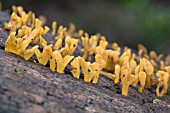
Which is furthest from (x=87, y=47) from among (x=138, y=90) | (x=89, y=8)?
(x=89, y=8)

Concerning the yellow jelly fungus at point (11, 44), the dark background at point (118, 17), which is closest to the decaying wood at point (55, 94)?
the yellow jelly fungus at point (11, 44)

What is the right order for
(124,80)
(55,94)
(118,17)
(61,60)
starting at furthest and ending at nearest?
(118,17), (124,80), (61,60), (55,94)

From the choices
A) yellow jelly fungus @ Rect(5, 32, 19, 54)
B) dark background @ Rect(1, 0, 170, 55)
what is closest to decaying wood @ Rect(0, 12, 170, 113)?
yellow jelly fungus @ Rect(5, 32, 19, 54)

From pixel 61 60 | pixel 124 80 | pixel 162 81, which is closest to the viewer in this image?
pixel 61 60

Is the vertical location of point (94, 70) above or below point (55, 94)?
above

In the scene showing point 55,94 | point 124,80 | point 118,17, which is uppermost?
point 118,17

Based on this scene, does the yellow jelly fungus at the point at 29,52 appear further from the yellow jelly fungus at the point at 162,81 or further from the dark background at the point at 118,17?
the dark background at the point at 118,17

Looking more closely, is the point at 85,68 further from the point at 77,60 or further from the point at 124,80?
the point at 124,80

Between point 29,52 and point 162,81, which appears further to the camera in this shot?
point 162,81

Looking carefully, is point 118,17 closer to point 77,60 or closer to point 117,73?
point 117,73

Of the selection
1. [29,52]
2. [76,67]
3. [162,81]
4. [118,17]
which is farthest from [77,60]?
[118,17]

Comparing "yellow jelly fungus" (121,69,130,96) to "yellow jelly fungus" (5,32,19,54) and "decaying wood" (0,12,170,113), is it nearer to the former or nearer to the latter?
"decaying wood" (0,12,170,113)
